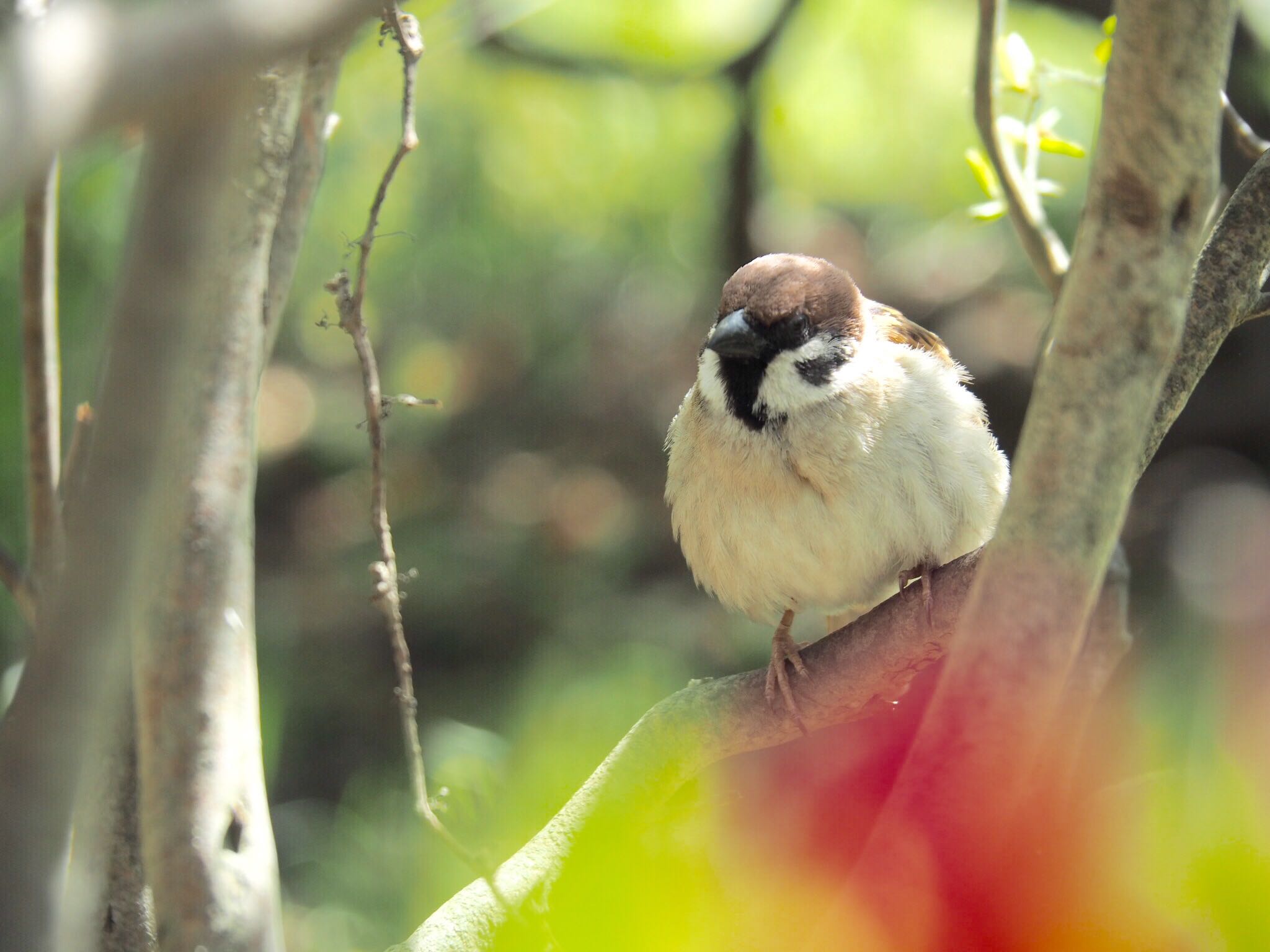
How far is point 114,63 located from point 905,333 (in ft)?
6.25

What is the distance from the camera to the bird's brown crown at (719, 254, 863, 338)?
6.98 feet

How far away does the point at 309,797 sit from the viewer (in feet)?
12.7

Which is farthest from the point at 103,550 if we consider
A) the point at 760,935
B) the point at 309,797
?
the point at 309,797

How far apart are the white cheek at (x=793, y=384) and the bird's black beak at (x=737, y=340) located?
1.8 inches

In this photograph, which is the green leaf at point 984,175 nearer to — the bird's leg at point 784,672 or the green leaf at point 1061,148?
the green leaf at point 1061,148

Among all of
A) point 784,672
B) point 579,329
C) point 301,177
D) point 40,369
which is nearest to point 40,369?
point 40,369

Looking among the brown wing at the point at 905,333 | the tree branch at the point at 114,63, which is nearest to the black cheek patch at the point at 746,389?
the brown wing at the point at 905,333

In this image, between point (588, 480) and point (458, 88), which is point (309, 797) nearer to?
point (588, 480)

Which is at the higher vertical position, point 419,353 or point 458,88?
point 458,88

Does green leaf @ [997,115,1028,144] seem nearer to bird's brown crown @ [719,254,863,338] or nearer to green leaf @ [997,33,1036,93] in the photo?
green leaf @ [997,33,1036,93]

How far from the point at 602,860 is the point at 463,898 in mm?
796

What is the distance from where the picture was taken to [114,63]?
0.50 metres

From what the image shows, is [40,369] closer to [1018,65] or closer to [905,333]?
[905,333]

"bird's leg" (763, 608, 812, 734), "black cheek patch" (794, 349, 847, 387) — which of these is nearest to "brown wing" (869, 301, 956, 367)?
"black cheek patch" (794, 349, 847, 387)
